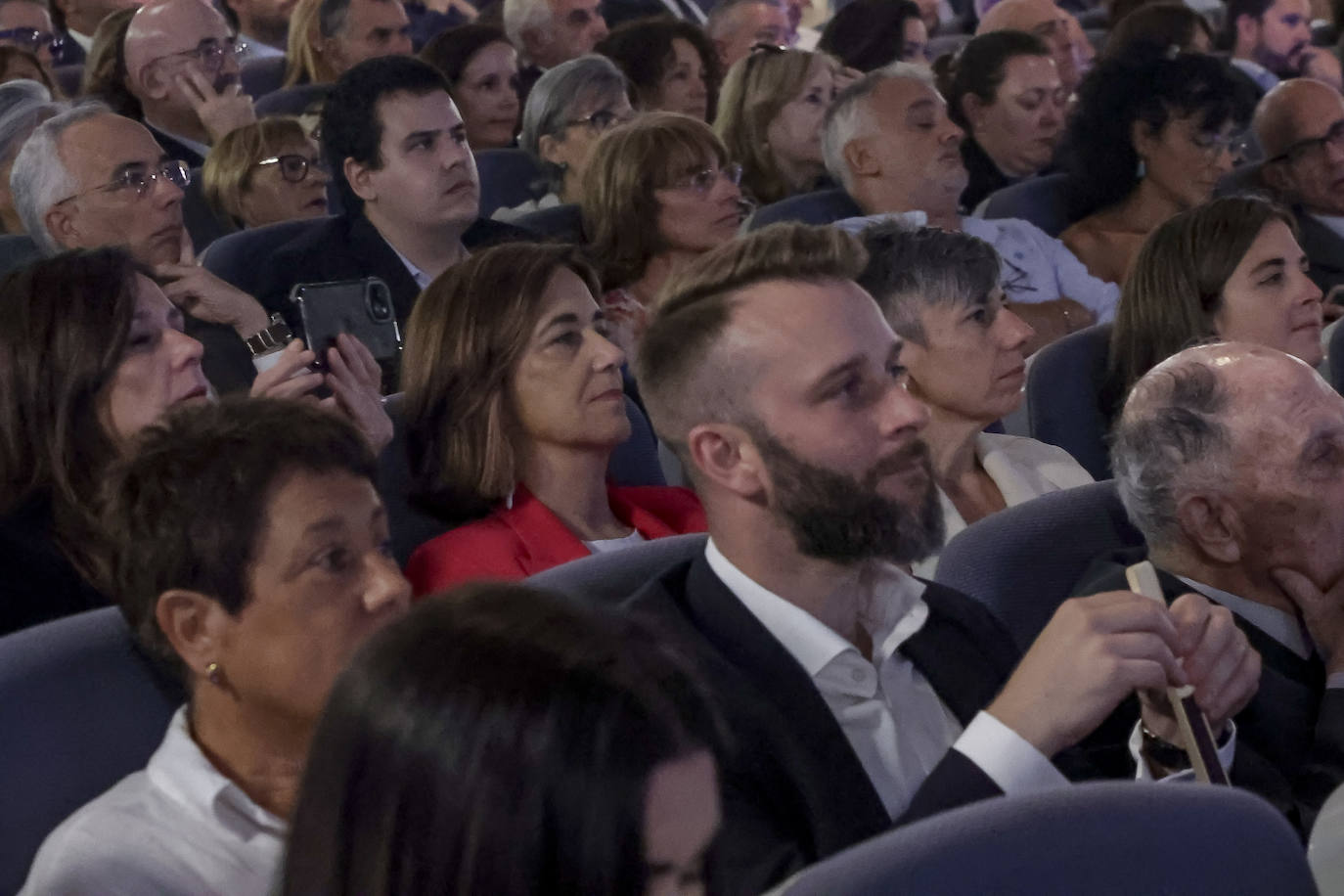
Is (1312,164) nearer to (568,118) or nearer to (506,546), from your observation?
(568,118)

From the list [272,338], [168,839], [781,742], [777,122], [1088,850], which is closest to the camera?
[1088,850]

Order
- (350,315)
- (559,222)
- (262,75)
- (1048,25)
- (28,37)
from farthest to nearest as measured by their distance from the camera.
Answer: (1048,25)
(262,75)
(28,37)
(559,222)
(350,315)

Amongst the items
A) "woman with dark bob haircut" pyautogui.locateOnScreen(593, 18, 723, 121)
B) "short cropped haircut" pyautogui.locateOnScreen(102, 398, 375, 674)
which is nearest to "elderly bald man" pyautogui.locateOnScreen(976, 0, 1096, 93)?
"woman with dark bob haircut" pyautogui.locateOnScreen(593, 18, 723, 121)

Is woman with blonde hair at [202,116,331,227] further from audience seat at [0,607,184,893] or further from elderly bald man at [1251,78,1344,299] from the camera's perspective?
audience seat at [0,607,184,893]

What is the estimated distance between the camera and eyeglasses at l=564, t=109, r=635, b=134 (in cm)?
437

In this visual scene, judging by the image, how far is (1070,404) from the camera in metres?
2.84

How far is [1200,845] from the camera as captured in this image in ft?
3.81

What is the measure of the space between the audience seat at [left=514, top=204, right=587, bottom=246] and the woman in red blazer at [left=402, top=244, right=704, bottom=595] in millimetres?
1407

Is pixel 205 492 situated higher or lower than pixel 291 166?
higher

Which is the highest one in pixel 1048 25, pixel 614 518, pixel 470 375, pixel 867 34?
pixel 470 375

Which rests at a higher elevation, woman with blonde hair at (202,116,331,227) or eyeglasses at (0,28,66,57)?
woman with blonde hair at (202,116,331,227)

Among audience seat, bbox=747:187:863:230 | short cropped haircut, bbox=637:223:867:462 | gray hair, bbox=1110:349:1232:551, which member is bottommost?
audience seat, bbox=747:187:863:230

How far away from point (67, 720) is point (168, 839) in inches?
10.1

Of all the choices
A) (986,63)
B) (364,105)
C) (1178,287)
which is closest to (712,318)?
(1178,287)
